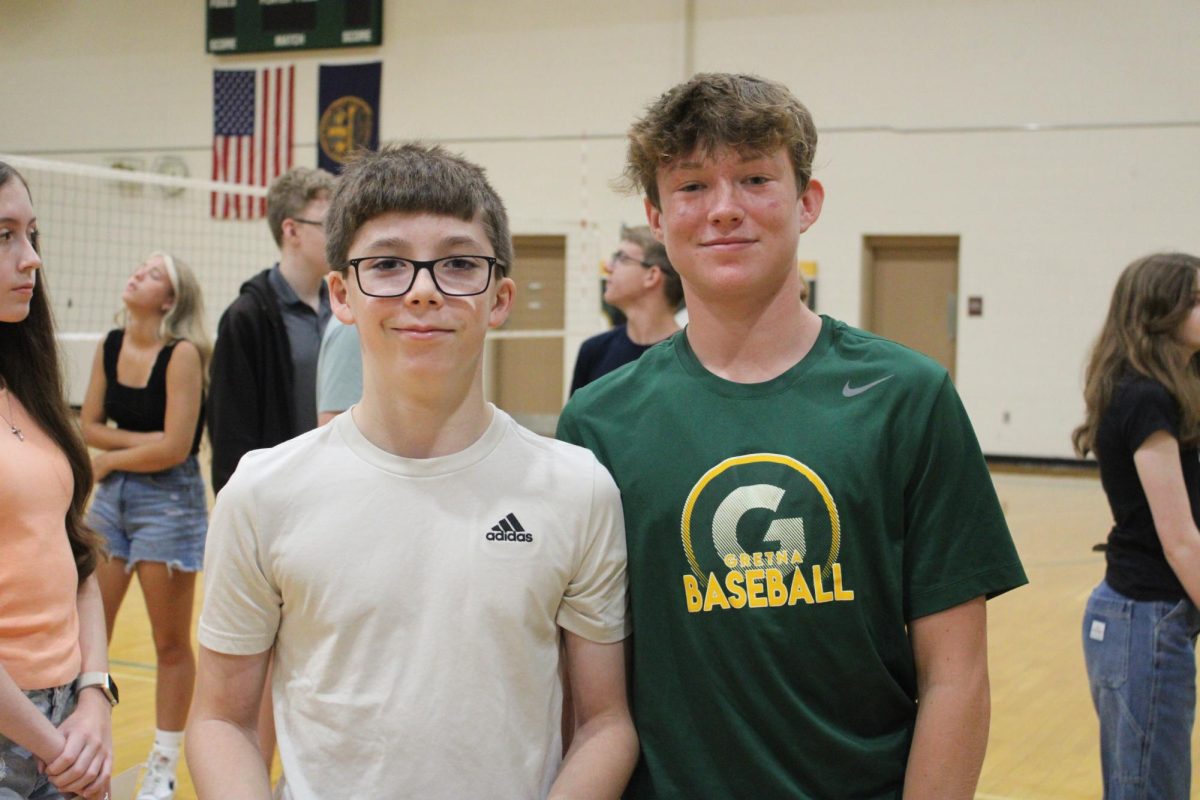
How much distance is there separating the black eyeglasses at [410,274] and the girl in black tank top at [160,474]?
3.06m

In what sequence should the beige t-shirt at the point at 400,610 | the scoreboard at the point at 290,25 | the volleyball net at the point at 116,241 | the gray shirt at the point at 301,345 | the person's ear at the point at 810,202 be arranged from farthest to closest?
the volleyball net at the point at 116,241 → the scoreboard at the point at 290,25 → the gray shirt at the point at 301,345 → the person's ear at the point at 810,202 → the beige t-shirt at the point at 400,610

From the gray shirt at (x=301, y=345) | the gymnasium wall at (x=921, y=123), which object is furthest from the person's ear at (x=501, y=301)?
the gymnasium wall at (x=921, y=123)

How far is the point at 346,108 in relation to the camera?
55.6 feet

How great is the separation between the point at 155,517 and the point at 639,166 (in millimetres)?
3310

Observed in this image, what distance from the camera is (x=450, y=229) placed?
1.85 metres

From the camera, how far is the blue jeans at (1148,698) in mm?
3211

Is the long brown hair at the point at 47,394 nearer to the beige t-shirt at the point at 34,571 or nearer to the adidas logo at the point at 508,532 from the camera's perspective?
the beige t-shirt at the point at 34,571

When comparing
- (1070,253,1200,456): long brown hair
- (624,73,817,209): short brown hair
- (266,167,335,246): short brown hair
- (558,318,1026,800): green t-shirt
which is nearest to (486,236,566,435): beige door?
(266,167,335,246): short brown hair

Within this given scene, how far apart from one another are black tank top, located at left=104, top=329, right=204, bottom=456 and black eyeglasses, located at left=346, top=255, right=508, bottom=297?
3.24 metres

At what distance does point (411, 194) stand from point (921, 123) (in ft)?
44.3

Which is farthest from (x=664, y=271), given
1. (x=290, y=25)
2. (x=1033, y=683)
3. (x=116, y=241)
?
(x=116, y=241)

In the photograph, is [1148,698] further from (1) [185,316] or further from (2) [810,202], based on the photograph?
(1) [185,316]

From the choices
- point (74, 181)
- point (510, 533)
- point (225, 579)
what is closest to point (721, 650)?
point (510, 533)

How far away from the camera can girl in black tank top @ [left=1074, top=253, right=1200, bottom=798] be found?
3207 mm
